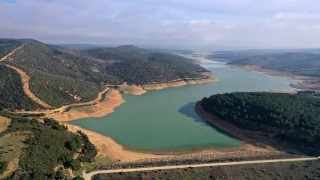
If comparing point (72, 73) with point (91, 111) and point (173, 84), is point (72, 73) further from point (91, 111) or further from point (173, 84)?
point (91, 111)

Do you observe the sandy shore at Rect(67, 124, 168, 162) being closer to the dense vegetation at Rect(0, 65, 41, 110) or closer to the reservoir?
the reservoir

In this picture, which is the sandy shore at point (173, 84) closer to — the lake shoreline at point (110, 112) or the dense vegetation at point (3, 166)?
the lake shoreline at point (110, 112)

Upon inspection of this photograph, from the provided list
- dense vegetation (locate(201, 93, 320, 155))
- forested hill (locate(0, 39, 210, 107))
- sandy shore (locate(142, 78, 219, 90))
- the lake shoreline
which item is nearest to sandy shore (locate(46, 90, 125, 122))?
the lake shoreline

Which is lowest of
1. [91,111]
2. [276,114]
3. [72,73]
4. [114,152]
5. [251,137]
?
[114,152]

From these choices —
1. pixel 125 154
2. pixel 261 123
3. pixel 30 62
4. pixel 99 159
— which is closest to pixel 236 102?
pixel 261 123

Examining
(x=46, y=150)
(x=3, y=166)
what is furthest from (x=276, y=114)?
(x=3, y=166)

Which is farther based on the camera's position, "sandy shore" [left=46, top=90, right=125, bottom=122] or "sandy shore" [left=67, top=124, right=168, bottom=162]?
"sandy shore" [left=46, top=90, right=125, bottom=122]
